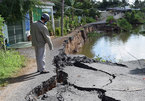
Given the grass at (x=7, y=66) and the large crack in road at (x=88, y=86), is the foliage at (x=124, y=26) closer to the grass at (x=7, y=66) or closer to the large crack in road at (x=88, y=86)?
the large crack in road at (x=88, y=86)

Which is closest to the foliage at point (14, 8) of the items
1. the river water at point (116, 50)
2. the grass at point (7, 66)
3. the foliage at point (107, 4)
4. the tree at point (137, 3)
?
the grass at point (7, 66)

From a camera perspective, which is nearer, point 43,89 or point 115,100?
point 115,100

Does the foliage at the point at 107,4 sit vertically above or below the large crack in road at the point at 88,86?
above

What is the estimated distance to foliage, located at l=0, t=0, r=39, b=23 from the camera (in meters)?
10.3

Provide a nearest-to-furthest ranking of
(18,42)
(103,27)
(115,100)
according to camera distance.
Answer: (115,100) < (18,42) < (103,27)

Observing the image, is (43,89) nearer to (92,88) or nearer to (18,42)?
(92,88)

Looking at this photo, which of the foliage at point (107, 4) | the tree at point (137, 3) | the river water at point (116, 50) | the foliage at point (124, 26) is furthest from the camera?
the tree at point (137, 3)

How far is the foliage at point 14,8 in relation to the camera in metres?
10.3

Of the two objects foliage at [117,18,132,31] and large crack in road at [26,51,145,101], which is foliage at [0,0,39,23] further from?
foliage at [117,18,132,31]

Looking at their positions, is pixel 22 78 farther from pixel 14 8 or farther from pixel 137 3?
pixel 137 3

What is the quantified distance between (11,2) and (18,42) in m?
3.17

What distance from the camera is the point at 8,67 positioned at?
21.2ft

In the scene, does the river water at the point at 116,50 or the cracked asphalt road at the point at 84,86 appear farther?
the river water at the point at 116,50

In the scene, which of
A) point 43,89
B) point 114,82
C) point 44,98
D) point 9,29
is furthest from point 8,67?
point 9,29
